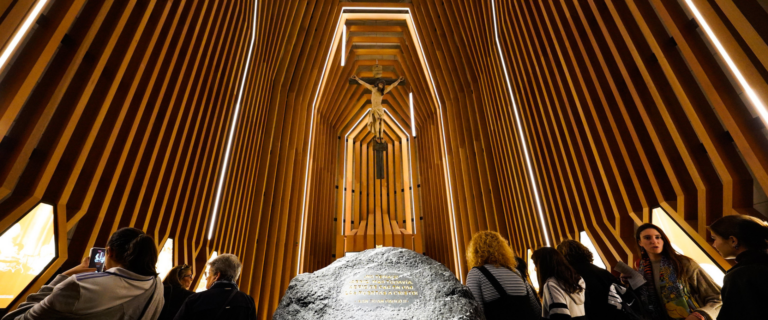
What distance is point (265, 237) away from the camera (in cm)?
566

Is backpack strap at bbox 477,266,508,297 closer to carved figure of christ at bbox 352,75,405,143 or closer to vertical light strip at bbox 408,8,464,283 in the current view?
vertical light strip at bbox 408,8,464,283

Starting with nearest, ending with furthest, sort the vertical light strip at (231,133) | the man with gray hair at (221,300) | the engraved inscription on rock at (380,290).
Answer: the man with gray hair at (221,300), the engraved inscription on rock at (380,290), the vertical light strip at (231,133)

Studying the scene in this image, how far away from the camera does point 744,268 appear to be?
1309 mm

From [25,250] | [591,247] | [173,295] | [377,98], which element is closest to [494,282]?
[173,295]

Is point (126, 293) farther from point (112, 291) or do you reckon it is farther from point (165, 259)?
point (165, 259)

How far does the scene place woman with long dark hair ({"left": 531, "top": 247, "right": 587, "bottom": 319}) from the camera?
178cm

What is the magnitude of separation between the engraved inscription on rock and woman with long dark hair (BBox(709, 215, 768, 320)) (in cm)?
126

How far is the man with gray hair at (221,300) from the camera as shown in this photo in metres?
1.72

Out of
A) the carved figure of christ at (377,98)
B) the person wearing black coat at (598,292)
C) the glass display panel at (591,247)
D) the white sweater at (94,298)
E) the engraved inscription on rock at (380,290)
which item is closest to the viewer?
the white sweater at (94,298)

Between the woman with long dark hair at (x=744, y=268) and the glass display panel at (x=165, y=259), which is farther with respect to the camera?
the glass display panel at (x=165, y=259)

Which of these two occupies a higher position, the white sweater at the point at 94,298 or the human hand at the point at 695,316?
the white sweater at the point at 94,298

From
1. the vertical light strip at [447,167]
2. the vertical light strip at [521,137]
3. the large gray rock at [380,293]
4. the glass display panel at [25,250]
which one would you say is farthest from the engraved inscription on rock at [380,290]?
the vertical light strip at [447,167]

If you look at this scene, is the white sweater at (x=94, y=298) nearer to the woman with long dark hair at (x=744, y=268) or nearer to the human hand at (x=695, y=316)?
the woman with long dark hair at (x=744, y=268)

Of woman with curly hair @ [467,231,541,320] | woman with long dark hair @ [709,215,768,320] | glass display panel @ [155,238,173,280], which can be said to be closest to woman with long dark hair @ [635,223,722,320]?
woman with long dark hair @ [709,215,768,320]
